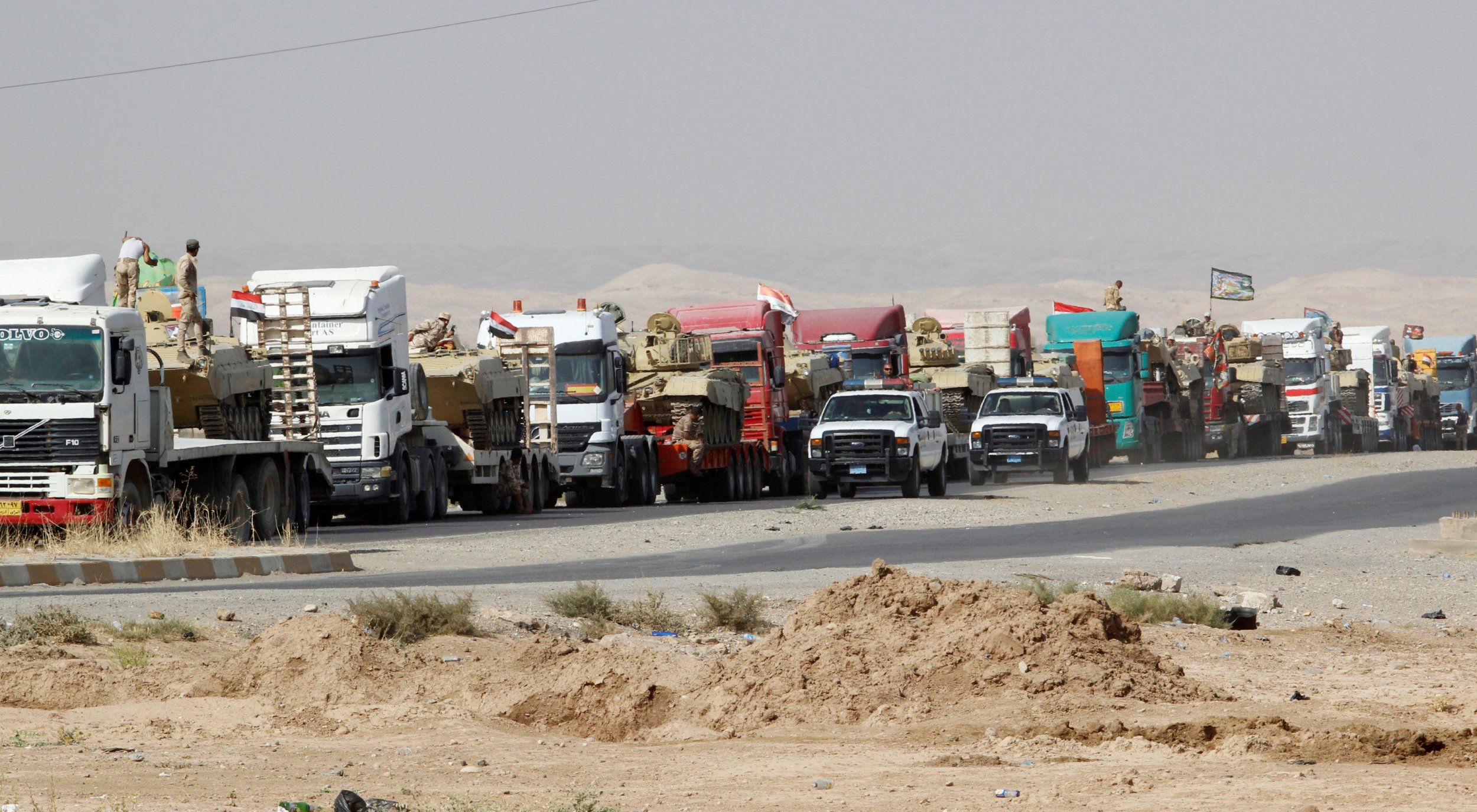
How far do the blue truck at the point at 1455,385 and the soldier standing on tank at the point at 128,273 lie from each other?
192ft

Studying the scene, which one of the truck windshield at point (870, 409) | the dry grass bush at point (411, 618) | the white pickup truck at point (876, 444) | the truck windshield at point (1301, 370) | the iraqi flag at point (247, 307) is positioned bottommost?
the dry grass bush at point (411, 618)

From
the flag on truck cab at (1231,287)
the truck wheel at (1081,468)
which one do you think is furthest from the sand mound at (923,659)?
the flag on truck cab at (1231,287)

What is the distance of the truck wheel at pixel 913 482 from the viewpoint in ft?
102

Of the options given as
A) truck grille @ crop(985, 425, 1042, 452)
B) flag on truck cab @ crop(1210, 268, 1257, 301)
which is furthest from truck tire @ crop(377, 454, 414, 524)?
flag on truck cab @ crop(1210, 268, 1257, 301)

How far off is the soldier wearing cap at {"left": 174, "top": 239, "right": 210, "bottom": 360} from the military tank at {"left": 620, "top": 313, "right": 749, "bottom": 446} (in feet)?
36.5

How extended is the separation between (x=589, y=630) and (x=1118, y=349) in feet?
122

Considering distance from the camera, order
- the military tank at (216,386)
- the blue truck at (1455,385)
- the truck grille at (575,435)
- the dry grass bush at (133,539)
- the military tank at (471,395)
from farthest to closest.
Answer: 1. the blue truck at (1455,385)
2. the truck grille at (575,435)
3. the military tank at (471,395)
4. the military tank at (216,386)
5. the dry grass bush at (133,539)

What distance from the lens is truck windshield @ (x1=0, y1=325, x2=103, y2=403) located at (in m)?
19.8

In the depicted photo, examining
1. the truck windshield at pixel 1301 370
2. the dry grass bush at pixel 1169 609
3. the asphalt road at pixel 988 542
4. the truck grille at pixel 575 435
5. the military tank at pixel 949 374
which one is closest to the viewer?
the dry grass bush at pixel 1169 609

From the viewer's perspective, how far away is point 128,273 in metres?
23.9

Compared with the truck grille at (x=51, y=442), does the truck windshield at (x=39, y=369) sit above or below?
above

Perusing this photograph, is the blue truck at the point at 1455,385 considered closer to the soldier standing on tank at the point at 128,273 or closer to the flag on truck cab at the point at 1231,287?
the flag on truck cab at the point at 1231,287

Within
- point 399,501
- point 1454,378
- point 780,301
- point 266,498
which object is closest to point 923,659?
point 266,498

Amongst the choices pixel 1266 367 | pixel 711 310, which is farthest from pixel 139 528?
pixel 1266 367
